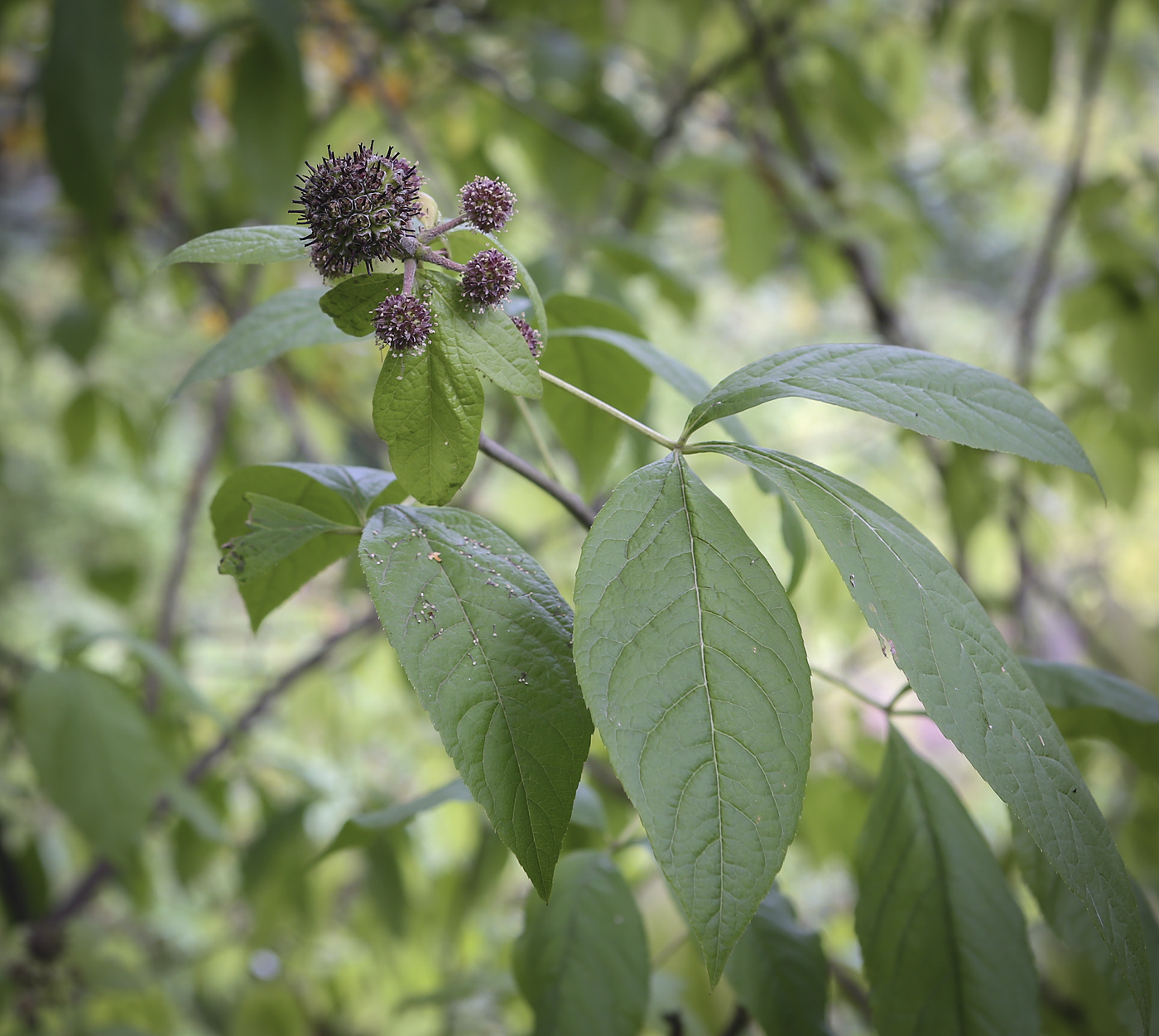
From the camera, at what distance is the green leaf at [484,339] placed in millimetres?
248

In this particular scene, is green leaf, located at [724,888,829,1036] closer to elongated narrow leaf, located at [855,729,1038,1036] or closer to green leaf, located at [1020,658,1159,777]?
elongated narrow leaf, located at [855,729,1038,1036]

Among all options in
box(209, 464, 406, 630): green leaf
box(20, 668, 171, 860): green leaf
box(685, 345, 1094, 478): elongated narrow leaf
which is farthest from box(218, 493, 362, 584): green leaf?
box(20, 668, 171, 860): green leaf

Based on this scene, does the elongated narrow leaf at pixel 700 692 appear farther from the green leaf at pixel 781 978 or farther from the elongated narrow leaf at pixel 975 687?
the green leaf at pixel 781 978

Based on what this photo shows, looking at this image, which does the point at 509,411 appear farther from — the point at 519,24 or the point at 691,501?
the point at 691,501

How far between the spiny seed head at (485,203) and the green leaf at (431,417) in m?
0.05

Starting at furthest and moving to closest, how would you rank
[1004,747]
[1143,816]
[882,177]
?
[882,177] < [1143,816] < [1004,747]

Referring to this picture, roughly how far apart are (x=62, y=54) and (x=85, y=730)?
49 cm

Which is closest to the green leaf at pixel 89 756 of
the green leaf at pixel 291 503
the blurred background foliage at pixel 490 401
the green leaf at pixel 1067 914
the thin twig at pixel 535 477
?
the blurred background foliage at pixel 490 401

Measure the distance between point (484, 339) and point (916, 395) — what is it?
0.14 m

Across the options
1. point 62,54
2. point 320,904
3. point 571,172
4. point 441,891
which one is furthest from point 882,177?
point 320,904

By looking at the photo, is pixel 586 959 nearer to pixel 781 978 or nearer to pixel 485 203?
pixel 781 978

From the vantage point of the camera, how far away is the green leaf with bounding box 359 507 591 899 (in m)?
0.23

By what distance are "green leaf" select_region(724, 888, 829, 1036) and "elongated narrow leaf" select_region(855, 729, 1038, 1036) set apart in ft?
0.12

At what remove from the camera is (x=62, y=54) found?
637 mm
